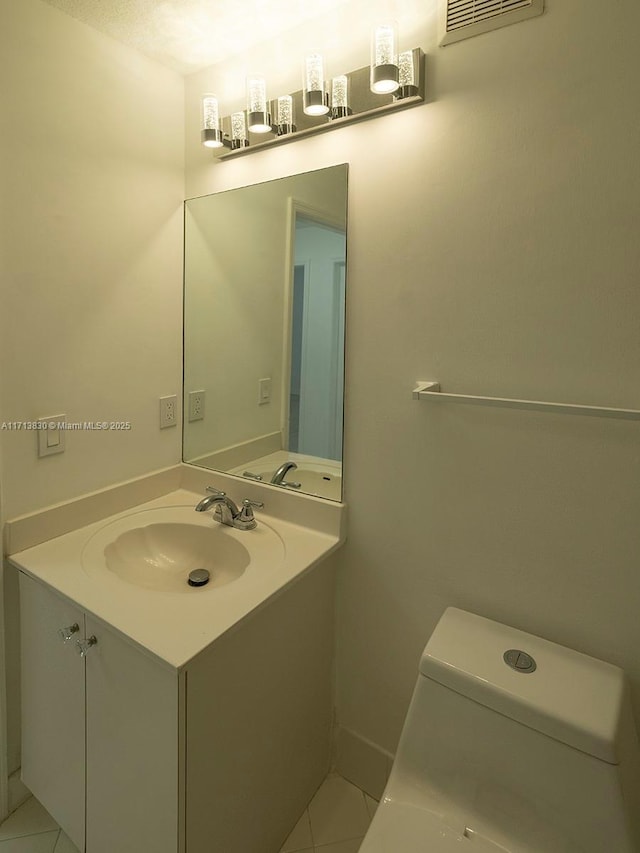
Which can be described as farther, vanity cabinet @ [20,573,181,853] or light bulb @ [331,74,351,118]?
light bulb @ [331,74,351,118]

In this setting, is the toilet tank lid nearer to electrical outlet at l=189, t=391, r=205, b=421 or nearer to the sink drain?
the sink drain

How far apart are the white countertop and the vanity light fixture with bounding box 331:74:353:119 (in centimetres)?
119

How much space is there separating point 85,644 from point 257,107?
1.51m

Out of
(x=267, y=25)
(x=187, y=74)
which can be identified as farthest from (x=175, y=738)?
(x=187, y=74)

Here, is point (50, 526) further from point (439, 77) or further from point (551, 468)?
point (439, 77)

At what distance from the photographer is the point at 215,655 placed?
1.01m

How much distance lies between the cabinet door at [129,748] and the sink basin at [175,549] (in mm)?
293

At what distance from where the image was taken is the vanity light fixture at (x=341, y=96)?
125cm

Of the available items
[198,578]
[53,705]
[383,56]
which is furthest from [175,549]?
[383,56]

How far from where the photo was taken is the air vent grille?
40.8 inches

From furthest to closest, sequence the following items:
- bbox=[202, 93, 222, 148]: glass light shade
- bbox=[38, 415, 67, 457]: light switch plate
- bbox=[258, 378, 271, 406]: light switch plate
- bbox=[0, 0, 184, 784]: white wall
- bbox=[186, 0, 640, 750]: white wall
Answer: bbox=[258, 378, 271, 406]: light switch plate
bbox=[202, 93, 222, 148]: glass light shade
bbox=[38, 415, 67, 457]: light switch plate
bbox=[0, 0, 184, 784]: white wall
bbox=[186, 0, 640, 750]: white wall

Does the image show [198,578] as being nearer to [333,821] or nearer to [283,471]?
[283,471]

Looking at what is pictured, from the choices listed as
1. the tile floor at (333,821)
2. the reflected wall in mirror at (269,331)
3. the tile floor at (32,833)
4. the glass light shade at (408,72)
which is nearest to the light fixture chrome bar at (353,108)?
the glass light shade at (408,72)

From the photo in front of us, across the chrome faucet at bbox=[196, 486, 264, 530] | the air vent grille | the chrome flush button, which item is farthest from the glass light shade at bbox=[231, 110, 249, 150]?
the chrome flush button
